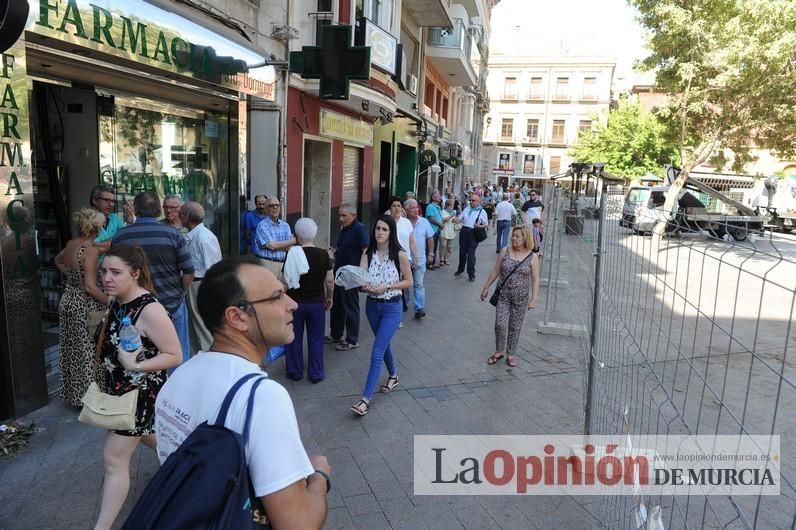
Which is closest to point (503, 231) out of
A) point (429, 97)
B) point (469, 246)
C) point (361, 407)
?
point (469, 246)

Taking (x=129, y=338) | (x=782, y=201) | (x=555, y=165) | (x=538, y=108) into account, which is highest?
(x=538, y=108)

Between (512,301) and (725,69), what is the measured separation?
1382 cm

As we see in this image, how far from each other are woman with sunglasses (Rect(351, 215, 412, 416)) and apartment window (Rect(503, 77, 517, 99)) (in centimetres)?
5684

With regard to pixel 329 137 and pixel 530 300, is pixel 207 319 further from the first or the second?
pixel 329 137

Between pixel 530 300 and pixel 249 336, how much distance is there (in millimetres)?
4780

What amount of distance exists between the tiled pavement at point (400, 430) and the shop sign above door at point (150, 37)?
3349 mm

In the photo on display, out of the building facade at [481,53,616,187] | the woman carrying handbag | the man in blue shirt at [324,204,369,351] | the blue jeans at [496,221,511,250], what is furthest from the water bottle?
the building facade at [481,53,616,187]

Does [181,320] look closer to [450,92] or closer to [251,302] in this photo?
[251,302]

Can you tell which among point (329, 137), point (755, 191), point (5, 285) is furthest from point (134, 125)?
point (755, 191)

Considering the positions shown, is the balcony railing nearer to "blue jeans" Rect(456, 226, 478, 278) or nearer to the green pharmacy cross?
"blue jeans" Rect(456, 226, 478, 278)

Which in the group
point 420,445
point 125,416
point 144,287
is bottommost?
point 420,445

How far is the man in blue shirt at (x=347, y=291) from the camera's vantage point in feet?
20.7

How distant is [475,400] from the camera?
17.1ft

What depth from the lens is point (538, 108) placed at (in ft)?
188
